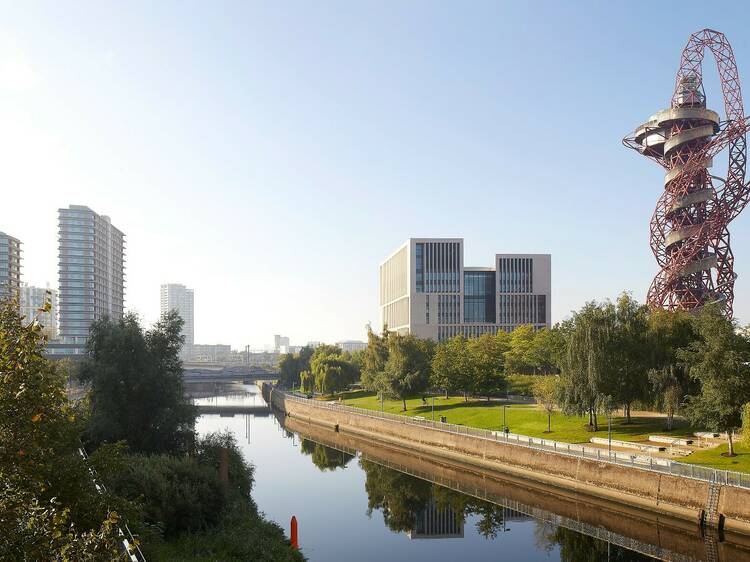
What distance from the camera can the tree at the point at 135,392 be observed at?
38.2 meters

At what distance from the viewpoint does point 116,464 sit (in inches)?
603

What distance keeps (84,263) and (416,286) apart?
92.2 metres

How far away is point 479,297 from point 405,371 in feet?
251

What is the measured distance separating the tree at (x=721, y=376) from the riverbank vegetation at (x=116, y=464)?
86.1 feet

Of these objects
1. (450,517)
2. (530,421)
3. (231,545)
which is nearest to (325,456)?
(530,421)

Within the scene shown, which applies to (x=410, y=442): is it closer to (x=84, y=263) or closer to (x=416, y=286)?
(x=416, y=286)

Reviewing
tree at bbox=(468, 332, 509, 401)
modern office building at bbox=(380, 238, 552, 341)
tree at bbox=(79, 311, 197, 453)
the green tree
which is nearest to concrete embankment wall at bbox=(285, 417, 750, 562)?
the green tree

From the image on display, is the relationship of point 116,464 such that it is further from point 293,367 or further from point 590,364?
point 293,367

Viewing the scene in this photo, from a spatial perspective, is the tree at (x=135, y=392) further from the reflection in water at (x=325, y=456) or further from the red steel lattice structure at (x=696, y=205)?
the red steel lattice structure at (x=696, y=205)

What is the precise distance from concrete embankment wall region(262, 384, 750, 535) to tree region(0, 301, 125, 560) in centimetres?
2868

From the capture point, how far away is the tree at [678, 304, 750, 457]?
3741 cm

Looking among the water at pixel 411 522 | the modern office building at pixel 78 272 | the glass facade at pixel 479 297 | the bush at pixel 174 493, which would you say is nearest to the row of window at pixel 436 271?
the glass facade at pixel 479 297

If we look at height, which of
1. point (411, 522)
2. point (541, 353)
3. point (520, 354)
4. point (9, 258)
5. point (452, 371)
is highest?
point (9, 258)

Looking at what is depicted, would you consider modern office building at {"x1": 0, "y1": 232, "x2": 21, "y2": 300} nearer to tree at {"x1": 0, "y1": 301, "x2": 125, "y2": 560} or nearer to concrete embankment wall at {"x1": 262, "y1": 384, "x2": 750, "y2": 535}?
concrete embankment wall at {"x1": 262, "y1": 384, "x2": 750, "y2": 535}
